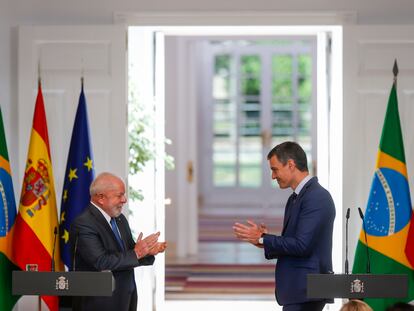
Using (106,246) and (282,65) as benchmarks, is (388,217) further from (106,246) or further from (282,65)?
(282,65)

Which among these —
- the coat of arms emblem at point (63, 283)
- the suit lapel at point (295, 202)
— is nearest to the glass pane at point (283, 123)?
the suit lapel at point (295, 202)

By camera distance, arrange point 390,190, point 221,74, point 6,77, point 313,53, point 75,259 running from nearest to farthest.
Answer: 1. point 75,259
2. point 390,190
3. point 6,77
4. point 313,53
5. point 221,74

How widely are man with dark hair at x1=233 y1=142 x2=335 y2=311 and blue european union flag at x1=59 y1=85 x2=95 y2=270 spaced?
5.40 ft

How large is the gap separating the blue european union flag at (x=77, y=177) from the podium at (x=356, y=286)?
2191 mm

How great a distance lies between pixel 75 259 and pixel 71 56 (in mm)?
2064

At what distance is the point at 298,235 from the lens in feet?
16.3

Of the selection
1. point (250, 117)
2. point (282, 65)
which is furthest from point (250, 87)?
point (282, 65)

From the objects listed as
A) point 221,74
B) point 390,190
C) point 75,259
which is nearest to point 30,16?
point 75,259

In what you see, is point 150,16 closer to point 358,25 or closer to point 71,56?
point 71,56

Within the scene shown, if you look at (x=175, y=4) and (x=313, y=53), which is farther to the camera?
(x=313, y=53)

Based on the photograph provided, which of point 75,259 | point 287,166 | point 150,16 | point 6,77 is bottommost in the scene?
point 75,259

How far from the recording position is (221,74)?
640 inches

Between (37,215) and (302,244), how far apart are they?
7.18 feet

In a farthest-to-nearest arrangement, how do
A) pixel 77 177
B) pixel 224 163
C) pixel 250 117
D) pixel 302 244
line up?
pixel 224 163, pixel 250 117, pixel 77 177, pixel 302 244
